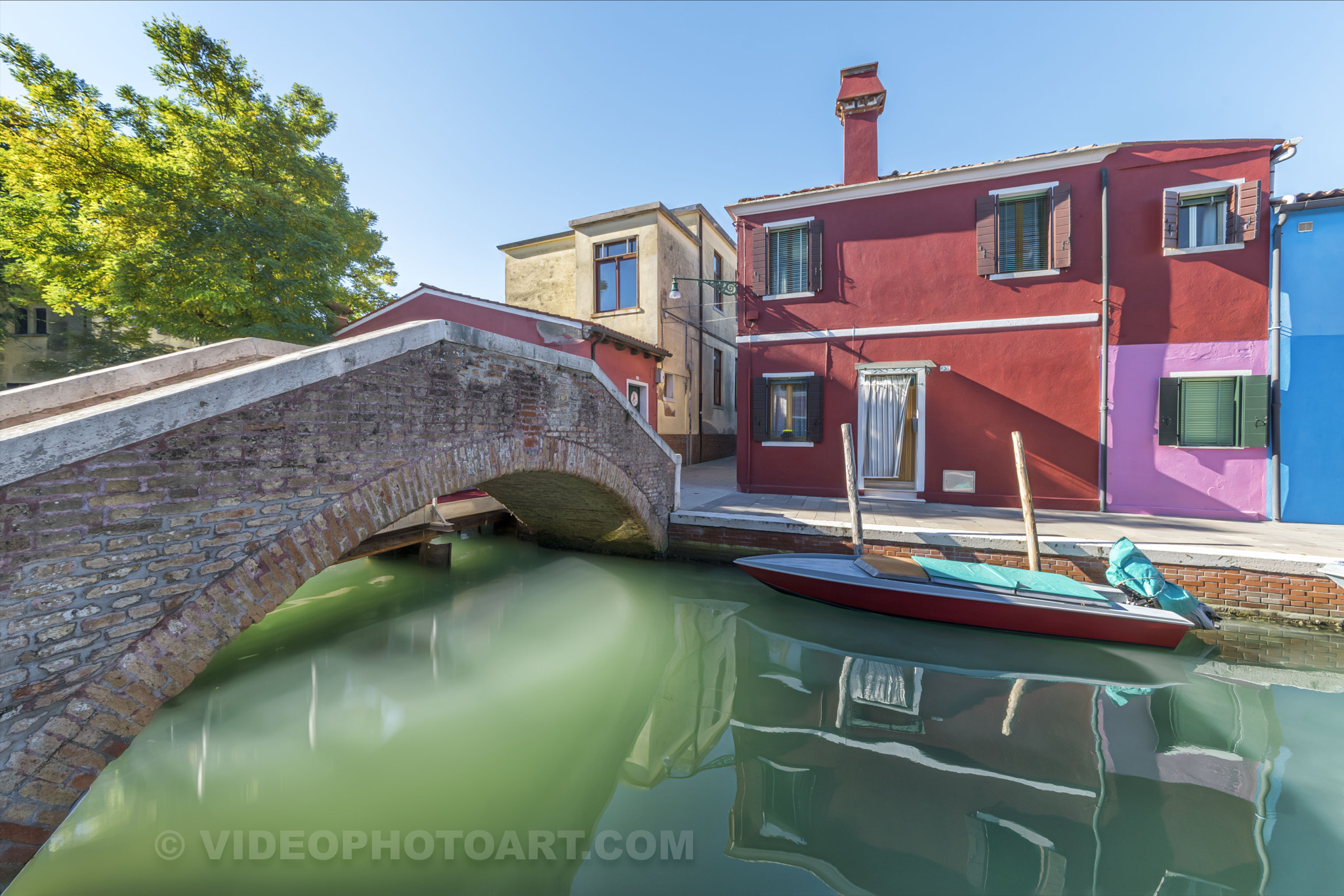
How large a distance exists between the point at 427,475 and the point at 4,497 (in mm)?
2177

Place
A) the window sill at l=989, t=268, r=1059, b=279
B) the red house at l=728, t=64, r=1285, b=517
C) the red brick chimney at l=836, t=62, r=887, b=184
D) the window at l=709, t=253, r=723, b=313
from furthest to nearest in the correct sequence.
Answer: the window at l=709, t=253, r=723, b=313
the red brick chimney at l=836, t=62, r=887, b=184
the window sill at l=989, t=268, r=1059, b=279
the red house at l=728, t=64, r=1285, b=517

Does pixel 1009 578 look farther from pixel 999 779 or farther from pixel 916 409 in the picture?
pixel 916 409

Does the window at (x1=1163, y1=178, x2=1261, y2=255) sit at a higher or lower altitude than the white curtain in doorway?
higher

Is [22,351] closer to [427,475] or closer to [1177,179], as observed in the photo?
[427,475]

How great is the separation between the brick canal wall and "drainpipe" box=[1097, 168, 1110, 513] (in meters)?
2.87

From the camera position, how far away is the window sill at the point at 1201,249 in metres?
7.38

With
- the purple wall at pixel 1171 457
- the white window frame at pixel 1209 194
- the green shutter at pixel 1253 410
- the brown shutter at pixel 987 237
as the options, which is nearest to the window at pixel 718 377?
the brown shutter at pixel 987 237

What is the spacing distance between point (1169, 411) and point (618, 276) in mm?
12284

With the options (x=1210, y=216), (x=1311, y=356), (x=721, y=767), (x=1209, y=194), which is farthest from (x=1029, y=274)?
(x=721, y=767)

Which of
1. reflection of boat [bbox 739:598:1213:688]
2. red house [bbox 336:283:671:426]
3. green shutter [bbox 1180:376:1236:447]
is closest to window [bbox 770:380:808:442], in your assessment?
red house [bbox 336:283:671:426]

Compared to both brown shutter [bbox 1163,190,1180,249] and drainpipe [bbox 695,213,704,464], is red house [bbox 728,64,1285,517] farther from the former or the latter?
drainpipe [bbox 695,213,704,464]

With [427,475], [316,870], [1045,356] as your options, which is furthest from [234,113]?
[1045,356]

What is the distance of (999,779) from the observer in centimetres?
316

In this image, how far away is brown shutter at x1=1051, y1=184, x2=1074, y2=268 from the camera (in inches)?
316
